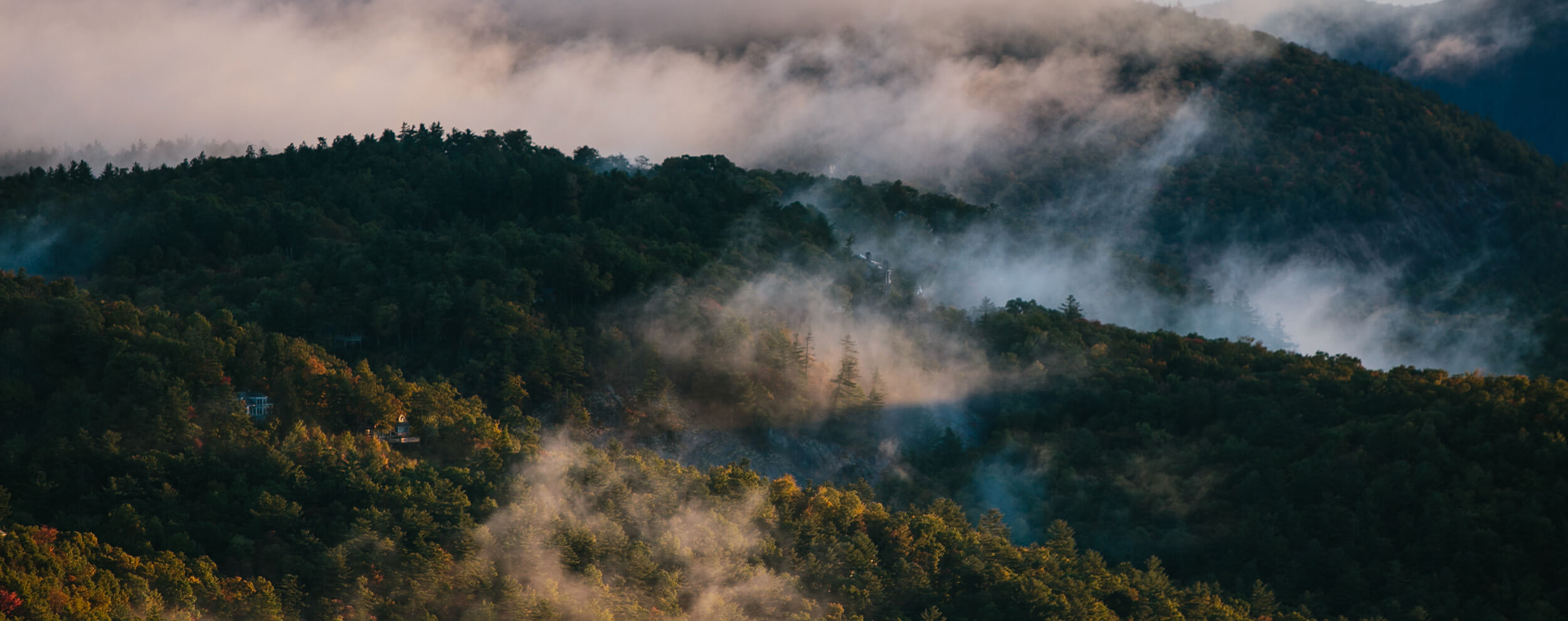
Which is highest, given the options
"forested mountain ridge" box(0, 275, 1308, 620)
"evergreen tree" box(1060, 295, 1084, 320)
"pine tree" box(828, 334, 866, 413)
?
"evergreen tree" box(1060, 295, 1084, 320)

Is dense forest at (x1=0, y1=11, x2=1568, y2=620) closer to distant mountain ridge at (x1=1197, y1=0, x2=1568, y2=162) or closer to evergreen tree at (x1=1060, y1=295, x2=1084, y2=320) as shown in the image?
evergreen tree at (x1=1060, y1=295, x2=1084, y2=320)

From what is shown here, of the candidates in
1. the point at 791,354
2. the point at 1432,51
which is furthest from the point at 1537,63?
the point at 791,354

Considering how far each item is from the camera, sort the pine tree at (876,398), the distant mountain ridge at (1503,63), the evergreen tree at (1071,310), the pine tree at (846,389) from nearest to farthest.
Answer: the pine tree at (846,389) → the pine tree at (876,398) → the evergreen tree at (1071,310) → the distant mountain ridge at (1503,63)

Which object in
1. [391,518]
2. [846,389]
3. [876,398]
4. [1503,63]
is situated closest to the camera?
[391,518]

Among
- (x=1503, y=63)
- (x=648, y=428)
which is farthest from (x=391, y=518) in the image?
(x=1503, y=63)

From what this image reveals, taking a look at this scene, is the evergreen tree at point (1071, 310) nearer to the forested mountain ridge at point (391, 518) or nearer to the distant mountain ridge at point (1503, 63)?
the forested mountain ridge at point (391, 518)

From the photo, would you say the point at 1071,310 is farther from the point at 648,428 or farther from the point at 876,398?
the point at 648,428

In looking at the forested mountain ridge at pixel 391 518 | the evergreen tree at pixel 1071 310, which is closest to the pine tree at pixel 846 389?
the forested mountain ridge at pixel 391 518

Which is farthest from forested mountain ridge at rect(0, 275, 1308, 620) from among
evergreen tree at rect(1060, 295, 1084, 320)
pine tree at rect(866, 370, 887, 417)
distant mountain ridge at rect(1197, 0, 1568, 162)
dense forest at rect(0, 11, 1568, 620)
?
distant mountain ridge at rect(1197, 0, 1568, 162)
